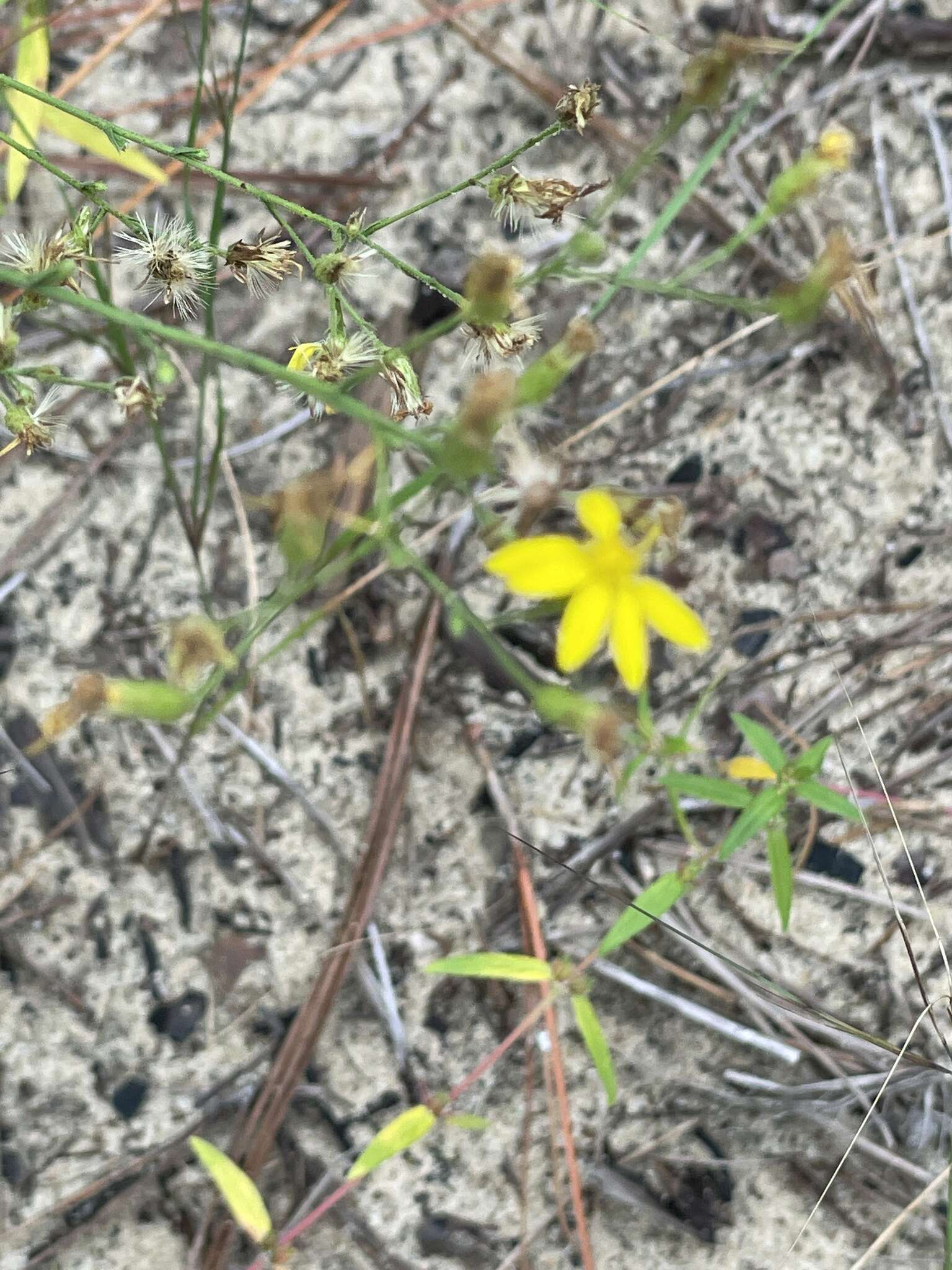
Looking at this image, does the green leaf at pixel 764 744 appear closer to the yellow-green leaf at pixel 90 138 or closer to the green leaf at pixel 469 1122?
the green leaf at pixel 469 1122

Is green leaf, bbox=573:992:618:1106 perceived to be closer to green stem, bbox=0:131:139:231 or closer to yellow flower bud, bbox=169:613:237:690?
yellow flower bud, bbox=169:613:237:690

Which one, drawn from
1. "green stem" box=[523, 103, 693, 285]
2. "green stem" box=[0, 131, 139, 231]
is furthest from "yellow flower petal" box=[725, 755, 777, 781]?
"green stem" box=[0, 131, 139, 231]

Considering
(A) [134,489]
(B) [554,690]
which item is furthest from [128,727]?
(B) [554,690]

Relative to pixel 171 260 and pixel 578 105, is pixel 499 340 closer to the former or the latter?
pixel 578 105

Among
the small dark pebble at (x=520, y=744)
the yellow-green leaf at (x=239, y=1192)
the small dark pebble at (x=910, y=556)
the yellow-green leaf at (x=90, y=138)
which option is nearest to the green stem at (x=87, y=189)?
the yellow-green leaf at (x=90, y=138)

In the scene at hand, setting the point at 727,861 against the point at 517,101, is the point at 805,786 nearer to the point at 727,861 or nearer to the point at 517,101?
the point at 727,861

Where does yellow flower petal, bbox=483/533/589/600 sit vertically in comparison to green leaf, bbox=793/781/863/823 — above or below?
above
